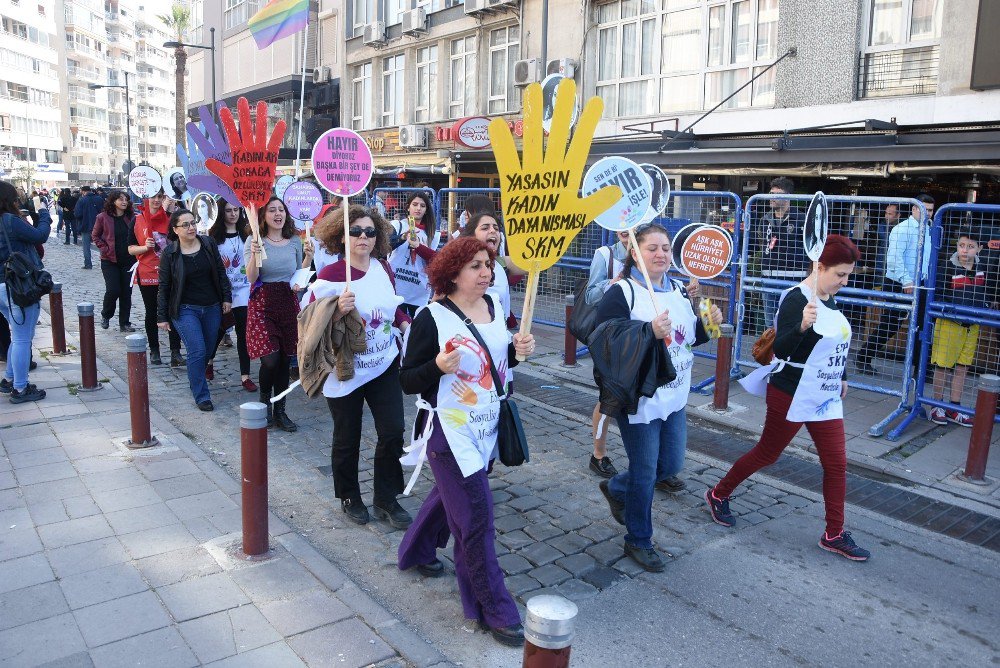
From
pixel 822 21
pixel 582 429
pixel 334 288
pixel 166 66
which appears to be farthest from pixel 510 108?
pixel 166 66

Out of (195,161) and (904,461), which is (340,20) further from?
(904,461)

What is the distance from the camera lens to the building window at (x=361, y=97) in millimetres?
26728

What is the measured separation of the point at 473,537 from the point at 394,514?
1530 millimetres

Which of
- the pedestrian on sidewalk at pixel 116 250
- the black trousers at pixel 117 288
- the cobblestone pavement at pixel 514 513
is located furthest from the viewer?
the black trousers at pixel 117 288

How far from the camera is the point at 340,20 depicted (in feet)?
89.6

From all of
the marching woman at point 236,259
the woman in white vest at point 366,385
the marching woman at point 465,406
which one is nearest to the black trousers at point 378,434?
the woman in white vest at point 366,385

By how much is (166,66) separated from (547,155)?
11153cm

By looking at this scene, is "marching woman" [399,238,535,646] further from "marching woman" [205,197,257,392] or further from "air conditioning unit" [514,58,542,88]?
"air conditioning unit" [514,58,542,88]

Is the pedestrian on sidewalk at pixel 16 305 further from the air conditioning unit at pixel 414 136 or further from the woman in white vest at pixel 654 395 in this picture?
the air conditioning unit at pixel 414 136

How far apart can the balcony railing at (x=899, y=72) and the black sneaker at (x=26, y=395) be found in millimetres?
11941

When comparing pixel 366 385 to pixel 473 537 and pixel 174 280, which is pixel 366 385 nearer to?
pixel 473 537

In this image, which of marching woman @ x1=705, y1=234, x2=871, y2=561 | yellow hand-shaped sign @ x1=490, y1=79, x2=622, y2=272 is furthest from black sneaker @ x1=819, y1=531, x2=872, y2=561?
yellow hand-shaped sign @ x1=490, y1=79, x2=622, y2=272

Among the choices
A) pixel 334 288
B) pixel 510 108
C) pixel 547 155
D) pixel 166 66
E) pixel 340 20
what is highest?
pixel 166 66

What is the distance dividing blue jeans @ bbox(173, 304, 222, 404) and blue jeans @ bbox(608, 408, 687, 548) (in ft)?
15.2
